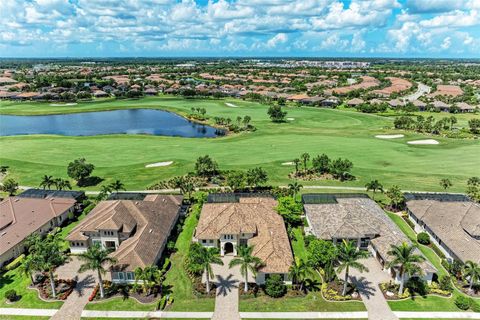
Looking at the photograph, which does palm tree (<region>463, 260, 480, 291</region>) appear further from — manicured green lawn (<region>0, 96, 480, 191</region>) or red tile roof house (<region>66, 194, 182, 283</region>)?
red tile roof house (<region>66, 194, 182, 283</region>)

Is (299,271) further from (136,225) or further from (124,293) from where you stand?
(136,225)

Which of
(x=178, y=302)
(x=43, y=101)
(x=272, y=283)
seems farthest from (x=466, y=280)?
(x=43, y=101)

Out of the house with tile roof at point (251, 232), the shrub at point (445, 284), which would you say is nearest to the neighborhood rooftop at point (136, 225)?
the house with tile roof at point (251, 232)

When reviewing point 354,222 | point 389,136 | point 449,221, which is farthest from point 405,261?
Result: point 389,136

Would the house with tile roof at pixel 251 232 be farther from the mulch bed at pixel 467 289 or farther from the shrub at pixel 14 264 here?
the shrub at pixel 14 264

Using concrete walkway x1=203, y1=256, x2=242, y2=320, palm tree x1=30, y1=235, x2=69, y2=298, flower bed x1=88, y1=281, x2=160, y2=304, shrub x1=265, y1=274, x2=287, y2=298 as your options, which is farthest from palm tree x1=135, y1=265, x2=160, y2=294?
shrub x1=265, y1=274, x2=287, y2=298

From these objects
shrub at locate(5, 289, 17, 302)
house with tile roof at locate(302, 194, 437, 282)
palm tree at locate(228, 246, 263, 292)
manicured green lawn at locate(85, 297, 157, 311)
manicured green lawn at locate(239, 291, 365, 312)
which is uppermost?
palm tree at locate(228, 246, 263, 292)
